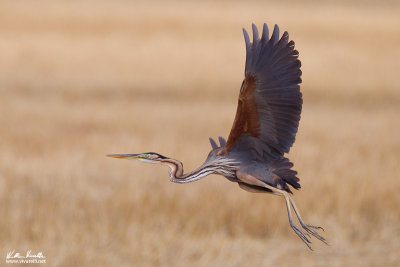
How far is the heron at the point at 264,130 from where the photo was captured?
3.02 ft

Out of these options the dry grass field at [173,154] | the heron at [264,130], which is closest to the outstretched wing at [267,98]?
the heron at [264,130]

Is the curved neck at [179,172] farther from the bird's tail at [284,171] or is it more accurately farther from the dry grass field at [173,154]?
the dry grass field at [173,154]

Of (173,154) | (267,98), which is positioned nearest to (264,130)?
(267,98)

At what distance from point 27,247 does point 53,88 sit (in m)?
→ 8.94

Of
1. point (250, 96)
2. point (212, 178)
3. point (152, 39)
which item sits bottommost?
point (212, 178)

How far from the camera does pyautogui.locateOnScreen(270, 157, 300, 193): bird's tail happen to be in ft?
3.09

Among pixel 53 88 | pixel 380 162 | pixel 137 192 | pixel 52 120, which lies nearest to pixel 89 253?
pixel 137 192

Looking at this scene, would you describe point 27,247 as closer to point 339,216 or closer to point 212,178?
point 212,178

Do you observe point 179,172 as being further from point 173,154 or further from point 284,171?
point 173,154

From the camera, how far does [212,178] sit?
26.0 feet

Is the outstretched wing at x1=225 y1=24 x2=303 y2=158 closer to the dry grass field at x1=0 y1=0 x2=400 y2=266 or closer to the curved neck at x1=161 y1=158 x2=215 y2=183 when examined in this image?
the curved neck at x1=161 y1=158 x2=215 y2=183

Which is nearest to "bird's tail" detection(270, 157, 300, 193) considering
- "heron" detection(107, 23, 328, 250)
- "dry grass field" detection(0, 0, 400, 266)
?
"heron" detection(107, 23, 328, 250)

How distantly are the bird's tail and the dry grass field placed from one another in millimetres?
6082

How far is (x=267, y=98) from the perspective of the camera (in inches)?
38.0
